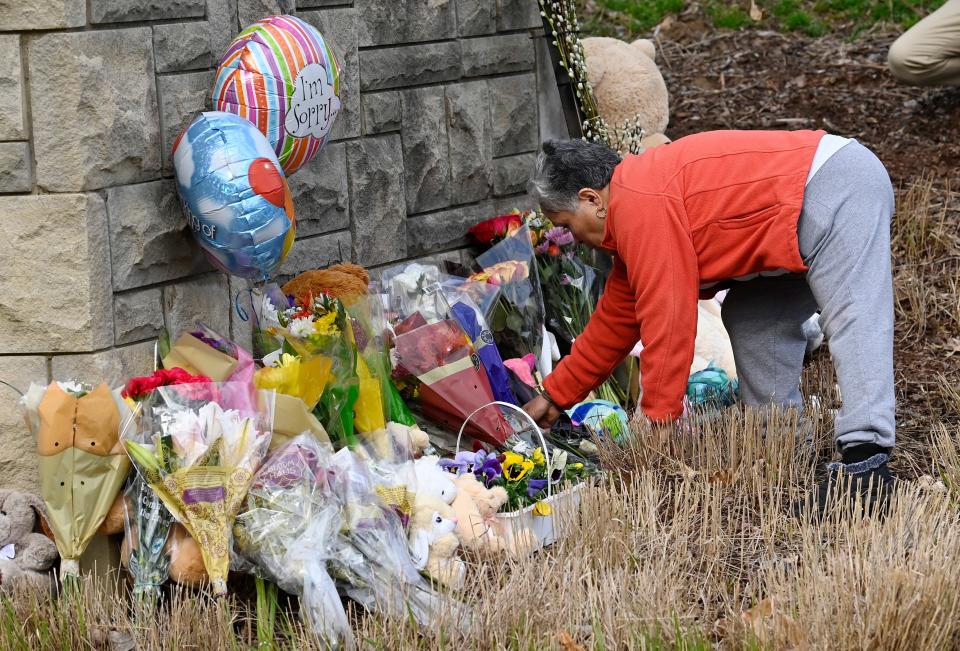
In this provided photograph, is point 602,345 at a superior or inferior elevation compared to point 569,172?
inferior

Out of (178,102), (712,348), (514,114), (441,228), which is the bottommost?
(712,348)

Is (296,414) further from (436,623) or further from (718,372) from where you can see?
(718,372)

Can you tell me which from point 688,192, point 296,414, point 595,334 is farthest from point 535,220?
point 296,414

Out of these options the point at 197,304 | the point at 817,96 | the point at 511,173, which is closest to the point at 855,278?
Answer: the point at 197,304

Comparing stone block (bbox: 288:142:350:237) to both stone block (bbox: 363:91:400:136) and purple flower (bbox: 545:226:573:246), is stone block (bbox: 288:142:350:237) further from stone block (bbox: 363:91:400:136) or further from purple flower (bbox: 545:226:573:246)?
purple flower (bbox: 545:226:573:246)

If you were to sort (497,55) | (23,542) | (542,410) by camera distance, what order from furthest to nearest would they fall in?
1. (497,55)
2. (542,410)
3. (23,542)

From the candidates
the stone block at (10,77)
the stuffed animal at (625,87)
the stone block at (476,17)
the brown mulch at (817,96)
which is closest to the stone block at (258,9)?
the stone block at (10,77)

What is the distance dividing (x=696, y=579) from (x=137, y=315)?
1.77m

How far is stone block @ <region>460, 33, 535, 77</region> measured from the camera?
16.9 feet

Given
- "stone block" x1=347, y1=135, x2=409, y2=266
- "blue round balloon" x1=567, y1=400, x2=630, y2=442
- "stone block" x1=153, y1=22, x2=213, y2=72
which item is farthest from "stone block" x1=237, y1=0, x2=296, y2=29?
"blue round balloon" x1=567, y1=400, x2=630, y2=442

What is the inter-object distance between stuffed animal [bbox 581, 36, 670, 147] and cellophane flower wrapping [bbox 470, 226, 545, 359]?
1707mm

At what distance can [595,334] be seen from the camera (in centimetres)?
382

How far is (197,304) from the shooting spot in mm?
3594

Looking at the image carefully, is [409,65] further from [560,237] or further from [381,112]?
[560,237]
